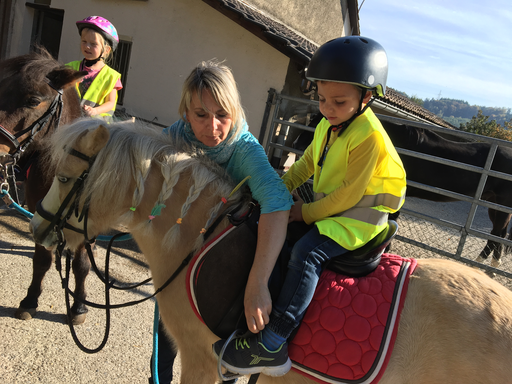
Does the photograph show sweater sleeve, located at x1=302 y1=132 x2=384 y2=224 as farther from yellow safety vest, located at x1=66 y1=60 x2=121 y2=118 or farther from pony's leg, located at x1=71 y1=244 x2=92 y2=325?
yellow safety vest, located at x1=66 y1=60 x2=121 y2=118

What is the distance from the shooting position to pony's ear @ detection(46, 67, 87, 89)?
2758 millimetres

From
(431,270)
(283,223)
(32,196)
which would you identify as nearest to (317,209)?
(283,223)

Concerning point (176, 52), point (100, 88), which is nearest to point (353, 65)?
point (100, 88)

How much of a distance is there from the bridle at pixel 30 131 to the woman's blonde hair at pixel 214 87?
1.70m

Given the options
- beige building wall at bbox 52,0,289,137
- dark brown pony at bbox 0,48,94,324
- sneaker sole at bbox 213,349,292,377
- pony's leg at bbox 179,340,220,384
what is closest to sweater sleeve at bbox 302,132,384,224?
sneaker sole at bbox 213,349,292,377

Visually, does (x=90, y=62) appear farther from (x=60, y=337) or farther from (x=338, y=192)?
(x=338, y=192)

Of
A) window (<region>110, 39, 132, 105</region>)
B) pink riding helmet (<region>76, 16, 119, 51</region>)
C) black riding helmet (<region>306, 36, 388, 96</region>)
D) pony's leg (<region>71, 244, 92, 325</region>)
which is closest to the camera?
black riding helmet (<region>306, 36, 388, 96</region>)

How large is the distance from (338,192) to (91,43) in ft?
10.1

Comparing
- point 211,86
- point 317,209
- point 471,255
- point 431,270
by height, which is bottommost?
point 471,255

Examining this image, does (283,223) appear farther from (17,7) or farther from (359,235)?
(17,7)

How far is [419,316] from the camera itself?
1470mm

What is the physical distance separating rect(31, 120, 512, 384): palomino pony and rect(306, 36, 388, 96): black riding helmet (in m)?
0.74

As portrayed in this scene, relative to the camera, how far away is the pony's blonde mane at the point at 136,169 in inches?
61.7

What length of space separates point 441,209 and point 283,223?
12.4 m
